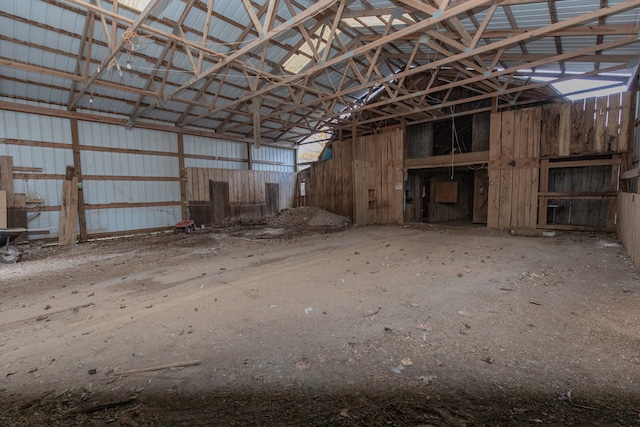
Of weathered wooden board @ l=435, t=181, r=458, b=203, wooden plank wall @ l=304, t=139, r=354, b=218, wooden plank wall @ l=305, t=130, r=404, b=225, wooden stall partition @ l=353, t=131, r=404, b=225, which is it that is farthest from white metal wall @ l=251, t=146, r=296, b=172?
weathered wooden board @ l=435, t=181, r=458, b=203

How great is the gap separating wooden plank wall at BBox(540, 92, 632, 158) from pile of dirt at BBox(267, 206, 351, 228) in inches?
313

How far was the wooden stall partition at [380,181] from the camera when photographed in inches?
505

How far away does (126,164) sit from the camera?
11.4 metres

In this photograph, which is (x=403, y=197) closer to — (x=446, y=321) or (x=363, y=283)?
(x=363, y=283)

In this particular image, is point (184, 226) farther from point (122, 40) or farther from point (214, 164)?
point (122, 40)

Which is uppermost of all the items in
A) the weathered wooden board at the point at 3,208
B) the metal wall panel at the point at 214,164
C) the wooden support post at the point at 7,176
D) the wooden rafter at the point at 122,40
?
the wooden rafter at the point at 122,40

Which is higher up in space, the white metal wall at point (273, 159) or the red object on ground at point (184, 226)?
the white metal wall at point (273, 159)

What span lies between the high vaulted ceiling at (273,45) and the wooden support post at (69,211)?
8.74 ft

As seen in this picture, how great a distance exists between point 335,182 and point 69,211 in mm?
10742

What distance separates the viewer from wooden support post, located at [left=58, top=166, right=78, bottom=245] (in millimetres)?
9523

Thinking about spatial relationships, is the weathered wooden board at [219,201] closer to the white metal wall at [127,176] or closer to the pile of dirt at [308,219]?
the white metal wall at [127,176]

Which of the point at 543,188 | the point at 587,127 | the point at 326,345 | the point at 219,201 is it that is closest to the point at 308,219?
the point at 219,201

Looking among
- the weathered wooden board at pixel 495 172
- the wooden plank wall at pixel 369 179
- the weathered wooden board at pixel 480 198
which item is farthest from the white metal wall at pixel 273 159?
the weathered wooden board at pixel 495 172

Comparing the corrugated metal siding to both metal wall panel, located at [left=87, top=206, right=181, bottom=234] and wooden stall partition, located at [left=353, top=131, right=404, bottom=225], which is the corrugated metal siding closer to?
metal wall panel, located at [left=87, top=206, right=181, bottom=234]
